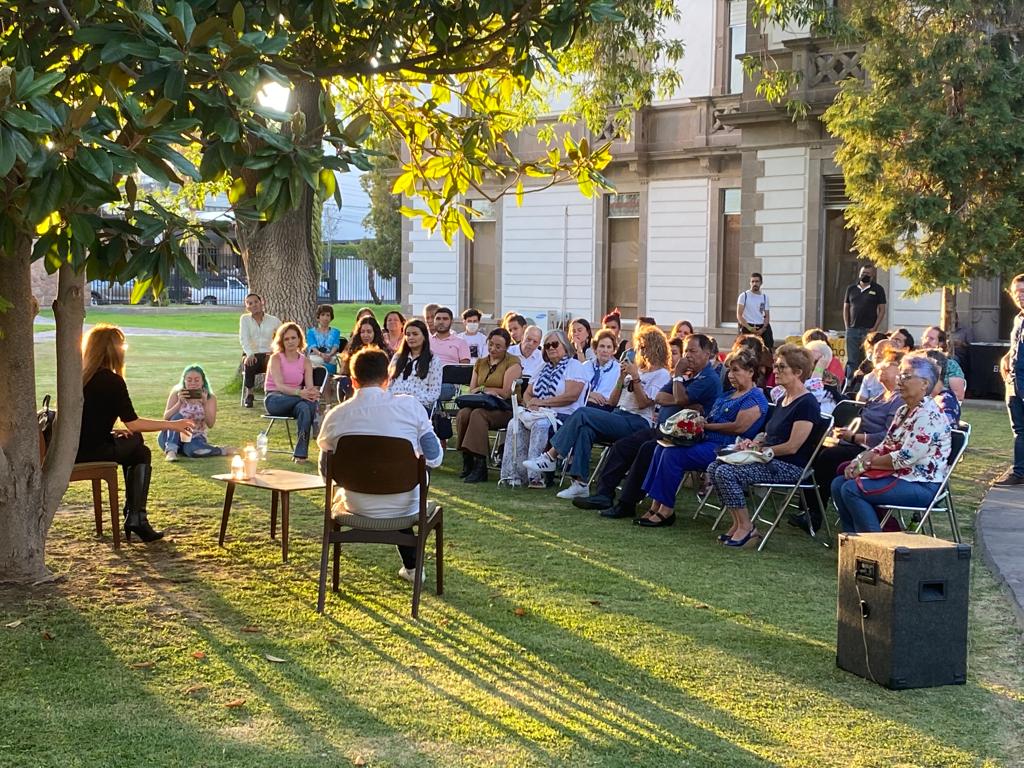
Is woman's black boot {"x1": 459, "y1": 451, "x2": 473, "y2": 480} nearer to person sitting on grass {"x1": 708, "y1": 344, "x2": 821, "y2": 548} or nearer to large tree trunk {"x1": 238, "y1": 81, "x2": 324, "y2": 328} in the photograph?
person sitting on grass {"x1": 708, "y1": 344, "x2": 821, "y2": 548}

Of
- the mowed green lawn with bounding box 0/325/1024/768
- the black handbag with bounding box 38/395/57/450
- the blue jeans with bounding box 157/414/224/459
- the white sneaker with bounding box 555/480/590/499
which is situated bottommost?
the mowed green lawn with bounding box 0/325/1024/768

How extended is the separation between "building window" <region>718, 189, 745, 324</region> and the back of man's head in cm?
1976

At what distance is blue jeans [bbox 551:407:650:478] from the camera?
1053cm

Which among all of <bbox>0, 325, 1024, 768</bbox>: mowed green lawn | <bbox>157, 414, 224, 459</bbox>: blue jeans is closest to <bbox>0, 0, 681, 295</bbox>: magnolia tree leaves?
<bbox>0, 325, 1024, 768</bbox>: mowed green lawn

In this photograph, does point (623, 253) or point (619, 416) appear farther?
point (623, 253)

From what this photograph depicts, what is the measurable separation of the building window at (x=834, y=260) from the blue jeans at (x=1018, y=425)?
10996 millimetres

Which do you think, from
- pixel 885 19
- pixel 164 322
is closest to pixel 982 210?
pixel 885 19

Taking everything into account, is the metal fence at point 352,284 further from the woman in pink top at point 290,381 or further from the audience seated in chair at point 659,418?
the audience seated in chair at point 659,418

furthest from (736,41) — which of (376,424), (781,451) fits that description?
(376,424)

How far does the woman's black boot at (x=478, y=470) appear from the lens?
1142cm

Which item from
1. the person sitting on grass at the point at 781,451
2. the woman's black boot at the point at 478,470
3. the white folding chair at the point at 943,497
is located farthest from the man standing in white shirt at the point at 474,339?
the white folding chair at the point at 943,497

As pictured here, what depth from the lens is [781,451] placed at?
8.70 m

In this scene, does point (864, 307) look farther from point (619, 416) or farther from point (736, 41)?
point (736, 41)

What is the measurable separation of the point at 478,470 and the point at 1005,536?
4.48 metres
